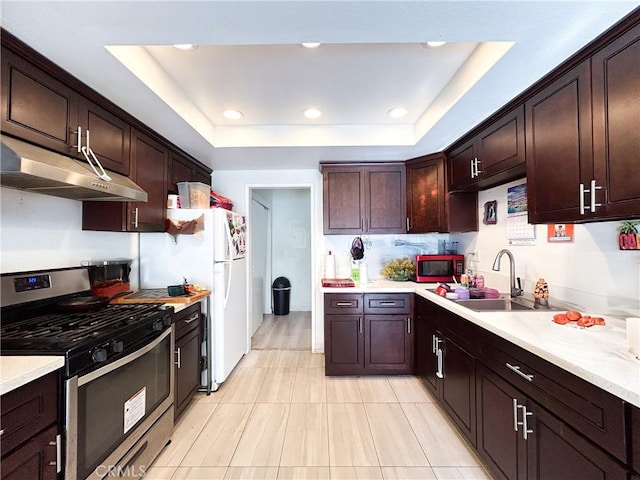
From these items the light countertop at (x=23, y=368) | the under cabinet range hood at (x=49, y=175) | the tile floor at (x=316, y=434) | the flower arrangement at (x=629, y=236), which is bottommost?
the tile floor at (x=316, y=434)

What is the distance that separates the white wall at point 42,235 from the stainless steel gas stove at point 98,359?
8 cm

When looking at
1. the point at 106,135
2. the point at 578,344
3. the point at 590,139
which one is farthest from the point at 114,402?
the point at 590,139

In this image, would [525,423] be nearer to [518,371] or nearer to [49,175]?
[518,371]

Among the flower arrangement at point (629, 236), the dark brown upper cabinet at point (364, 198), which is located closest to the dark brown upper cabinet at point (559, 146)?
the flower arrangement at point (629, 236)

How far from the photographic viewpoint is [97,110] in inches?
69.5

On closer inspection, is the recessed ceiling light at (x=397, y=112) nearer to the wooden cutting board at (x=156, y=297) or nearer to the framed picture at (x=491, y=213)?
the framed picture at (x=491, y=213)

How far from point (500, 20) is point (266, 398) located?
9.46ft

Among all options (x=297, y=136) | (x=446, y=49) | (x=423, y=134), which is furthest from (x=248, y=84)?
(x=423, y=134)

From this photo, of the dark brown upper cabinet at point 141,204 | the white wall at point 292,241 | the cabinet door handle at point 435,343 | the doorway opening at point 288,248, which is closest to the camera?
the dark brown upper cabinet at point 141,204

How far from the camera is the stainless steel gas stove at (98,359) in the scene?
1.22 m

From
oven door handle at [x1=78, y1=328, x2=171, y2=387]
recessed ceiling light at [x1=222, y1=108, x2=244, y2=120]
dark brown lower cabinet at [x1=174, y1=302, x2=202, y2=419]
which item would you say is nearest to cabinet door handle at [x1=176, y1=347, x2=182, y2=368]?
dark brown lower cabinet at [x1=174, y1=302, x2=202, y2=419]

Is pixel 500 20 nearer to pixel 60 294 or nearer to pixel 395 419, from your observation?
pixel 395 419

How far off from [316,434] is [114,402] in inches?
50.9

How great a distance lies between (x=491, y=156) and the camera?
7.01 feet
